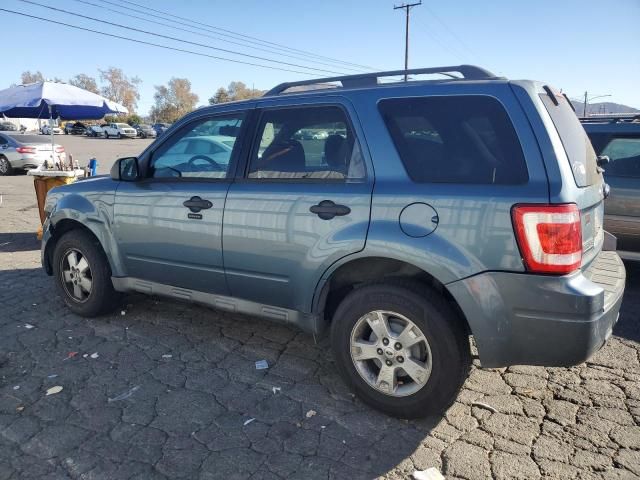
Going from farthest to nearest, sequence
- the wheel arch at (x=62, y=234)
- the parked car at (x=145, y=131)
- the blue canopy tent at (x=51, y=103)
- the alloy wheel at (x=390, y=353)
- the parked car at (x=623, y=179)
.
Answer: the parked car at (x=145, y=131) < the blue canopy tent at (x=51, y=103) < the parked car at (x=623, y=179) < the wheel arch at (x=62, y=234) < the alloy wheel at (x=390, y=353)

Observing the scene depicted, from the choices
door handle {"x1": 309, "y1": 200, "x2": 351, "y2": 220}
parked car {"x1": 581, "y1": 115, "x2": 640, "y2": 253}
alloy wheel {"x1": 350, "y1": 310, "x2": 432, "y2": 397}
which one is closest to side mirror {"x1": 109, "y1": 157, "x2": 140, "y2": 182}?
door handle {"x1": 309, "y1": 200, "x2": 351, "y2": 220}

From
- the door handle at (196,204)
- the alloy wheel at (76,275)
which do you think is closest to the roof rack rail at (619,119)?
the door handle at (196,204)

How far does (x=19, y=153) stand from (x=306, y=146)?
55.6 feet

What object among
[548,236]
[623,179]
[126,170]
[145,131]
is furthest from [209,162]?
[145,131]

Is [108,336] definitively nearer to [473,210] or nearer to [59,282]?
[59,282]

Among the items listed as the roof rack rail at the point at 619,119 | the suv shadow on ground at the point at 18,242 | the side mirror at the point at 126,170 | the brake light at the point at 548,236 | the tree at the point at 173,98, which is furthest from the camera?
the tree at the point at 173,98

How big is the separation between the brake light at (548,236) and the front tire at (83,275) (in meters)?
3.41

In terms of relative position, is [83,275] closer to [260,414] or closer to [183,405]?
[183,405]

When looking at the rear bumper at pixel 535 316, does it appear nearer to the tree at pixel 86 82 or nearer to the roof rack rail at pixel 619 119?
the roof rack rail at pixel 619 119

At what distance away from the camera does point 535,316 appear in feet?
7.85

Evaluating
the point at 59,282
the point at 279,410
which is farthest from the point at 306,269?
the point at 59,282

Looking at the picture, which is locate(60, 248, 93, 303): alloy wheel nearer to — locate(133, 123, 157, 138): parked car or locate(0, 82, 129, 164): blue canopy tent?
locate(0, 82, 129, 164): blue canopy tent

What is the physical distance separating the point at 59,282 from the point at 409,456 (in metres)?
3.56

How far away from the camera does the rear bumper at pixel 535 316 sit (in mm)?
2346
